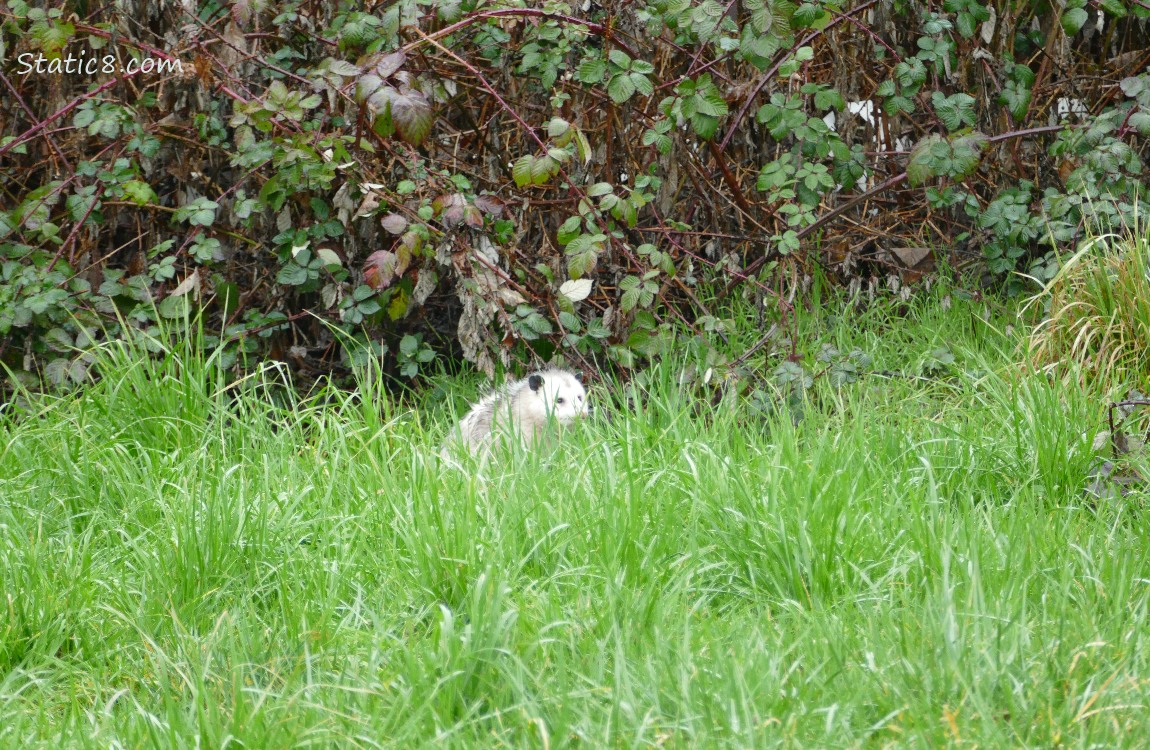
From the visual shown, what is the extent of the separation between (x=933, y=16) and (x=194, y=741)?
4.86 metres

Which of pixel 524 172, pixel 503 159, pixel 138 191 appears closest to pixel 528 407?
pixel 524 172

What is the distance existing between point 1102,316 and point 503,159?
3044mm

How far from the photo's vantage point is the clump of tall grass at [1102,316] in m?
4.70

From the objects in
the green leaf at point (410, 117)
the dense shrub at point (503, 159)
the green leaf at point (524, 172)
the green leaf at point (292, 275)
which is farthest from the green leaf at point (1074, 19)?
the green leaf at point (292, 275)

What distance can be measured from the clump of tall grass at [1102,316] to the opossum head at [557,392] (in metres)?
1.92

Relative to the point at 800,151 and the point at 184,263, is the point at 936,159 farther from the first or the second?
the point at 184,263

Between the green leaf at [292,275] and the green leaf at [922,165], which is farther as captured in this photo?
the green leaf at [292,275]

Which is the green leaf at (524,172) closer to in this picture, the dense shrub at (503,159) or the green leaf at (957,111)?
the dense shrub at (503,159)

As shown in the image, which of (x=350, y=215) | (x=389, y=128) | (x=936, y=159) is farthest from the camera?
(x=350, y=215)

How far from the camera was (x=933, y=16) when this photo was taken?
5.82 metres

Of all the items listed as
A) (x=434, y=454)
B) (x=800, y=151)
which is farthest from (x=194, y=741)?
(x=800, y=151)

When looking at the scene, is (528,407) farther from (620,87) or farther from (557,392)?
(620,87)

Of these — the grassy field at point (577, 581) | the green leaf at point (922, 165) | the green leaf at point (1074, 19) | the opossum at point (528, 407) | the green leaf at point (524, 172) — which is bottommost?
the opossum at point (528, 407)

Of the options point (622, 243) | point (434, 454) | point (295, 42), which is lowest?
point (434, 454)
